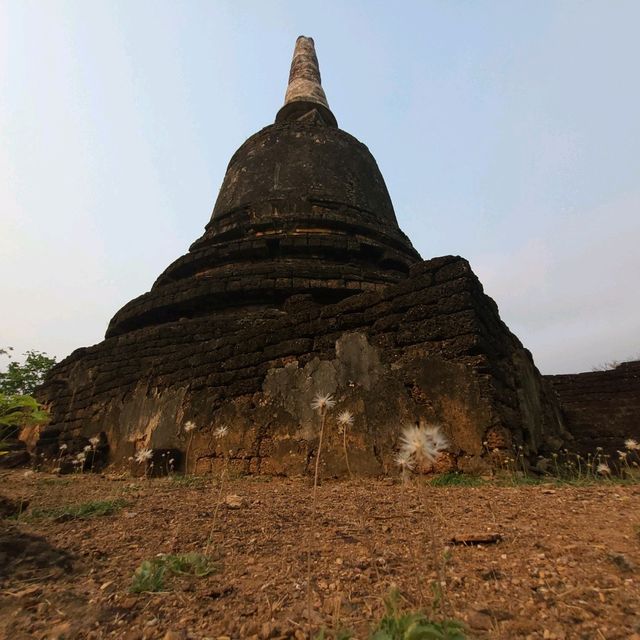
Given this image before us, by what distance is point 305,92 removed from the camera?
14062mm

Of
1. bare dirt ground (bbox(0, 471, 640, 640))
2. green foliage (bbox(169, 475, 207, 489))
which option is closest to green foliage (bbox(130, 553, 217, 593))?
bare dirt ground (bbox(0, 471, 640, 640))

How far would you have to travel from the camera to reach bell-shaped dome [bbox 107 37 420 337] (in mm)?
6555

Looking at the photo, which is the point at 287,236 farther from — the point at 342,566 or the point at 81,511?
the point at 342,566

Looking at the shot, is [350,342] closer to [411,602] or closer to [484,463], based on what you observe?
[484,463]

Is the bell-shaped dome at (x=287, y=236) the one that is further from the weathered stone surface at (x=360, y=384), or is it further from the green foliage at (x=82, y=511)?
the green foliage at (x=82, y=511)

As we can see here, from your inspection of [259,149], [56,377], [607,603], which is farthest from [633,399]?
[56,377]

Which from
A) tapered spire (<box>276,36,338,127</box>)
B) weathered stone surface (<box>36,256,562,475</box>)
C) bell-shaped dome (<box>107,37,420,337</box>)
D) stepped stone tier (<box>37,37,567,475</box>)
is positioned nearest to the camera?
weathered stone surface (<box>36,256,562,475</box>)

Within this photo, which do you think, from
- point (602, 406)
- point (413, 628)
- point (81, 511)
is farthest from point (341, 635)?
point (602, 406)

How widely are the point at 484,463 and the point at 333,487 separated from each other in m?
1.07

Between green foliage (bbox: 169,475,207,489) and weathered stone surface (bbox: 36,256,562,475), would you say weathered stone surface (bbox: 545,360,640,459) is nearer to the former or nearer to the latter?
weathered stone surface (bbox: 36,256,562,475)

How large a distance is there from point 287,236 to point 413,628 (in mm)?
6637

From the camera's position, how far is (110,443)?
5730mm

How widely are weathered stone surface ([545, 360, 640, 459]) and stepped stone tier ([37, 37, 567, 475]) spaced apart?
86cm

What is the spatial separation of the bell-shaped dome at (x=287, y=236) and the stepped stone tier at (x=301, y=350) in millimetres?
31
